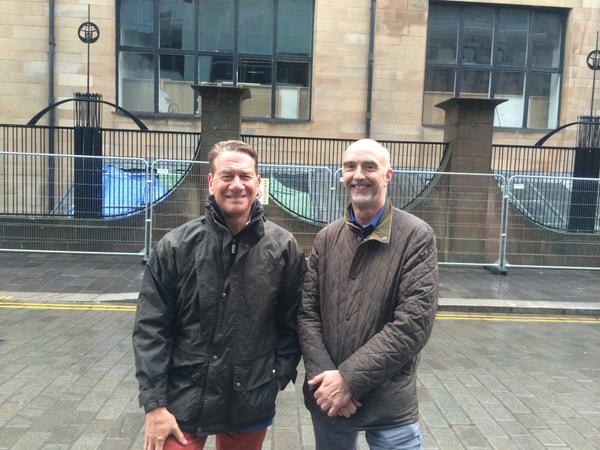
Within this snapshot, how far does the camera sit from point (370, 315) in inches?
85.8

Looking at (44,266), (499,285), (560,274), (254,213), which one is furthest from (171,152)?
(254,213)

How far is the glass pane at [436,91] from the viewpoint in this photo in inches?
654

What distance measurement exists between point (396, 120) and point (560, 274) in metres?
7.27

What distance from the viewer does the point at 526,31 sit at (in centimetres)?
1692

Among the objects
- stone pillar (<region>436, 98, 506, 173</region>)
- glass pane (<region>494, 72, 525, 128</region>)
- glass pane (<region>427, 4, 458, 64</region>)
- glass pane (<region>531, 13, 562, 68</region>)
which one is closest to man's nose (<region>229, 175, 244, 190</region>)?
stone pillar (<region>436, 98, 506, 173</region>)

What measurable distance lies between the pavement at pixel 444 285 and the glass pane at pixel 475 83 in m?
8.09

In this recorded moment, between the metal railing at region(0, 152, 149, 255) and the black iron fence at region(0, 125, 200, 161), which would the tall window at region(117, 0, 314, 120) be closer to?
the black iron fence at region(0, 125, 200, 161)

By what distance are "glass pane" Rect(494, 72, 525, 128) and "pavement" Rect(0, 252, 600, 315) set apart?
25.5 feet

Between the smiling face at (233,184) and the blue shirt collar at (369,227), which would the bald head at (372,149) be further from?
the smiling face at (233,184)

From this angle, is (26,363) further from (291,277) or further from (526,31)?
(526,31)

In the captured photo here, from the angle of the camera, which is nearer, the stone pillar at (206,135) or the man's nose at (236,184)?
the man's nose at (236,184)

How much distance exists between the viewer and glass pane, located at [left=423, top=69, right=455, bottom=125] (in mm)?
16609

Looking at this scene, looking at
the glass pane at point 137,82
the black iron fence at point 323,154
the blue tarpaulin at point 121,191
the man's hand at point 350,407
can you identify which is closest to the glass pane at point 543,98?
the black iron fence at point 323,154

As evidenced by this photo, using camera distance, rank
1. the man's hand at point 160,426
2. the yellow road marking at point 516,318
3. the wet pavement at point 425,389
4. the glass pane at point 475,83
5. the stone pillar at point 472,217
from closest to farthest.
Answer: the man's hand at point 160,426 → the wet pavement at point 425,389 → the yellow road marking at point 516,318 → the stone pillar at point 472,217 → the glass pane at point 475,83
